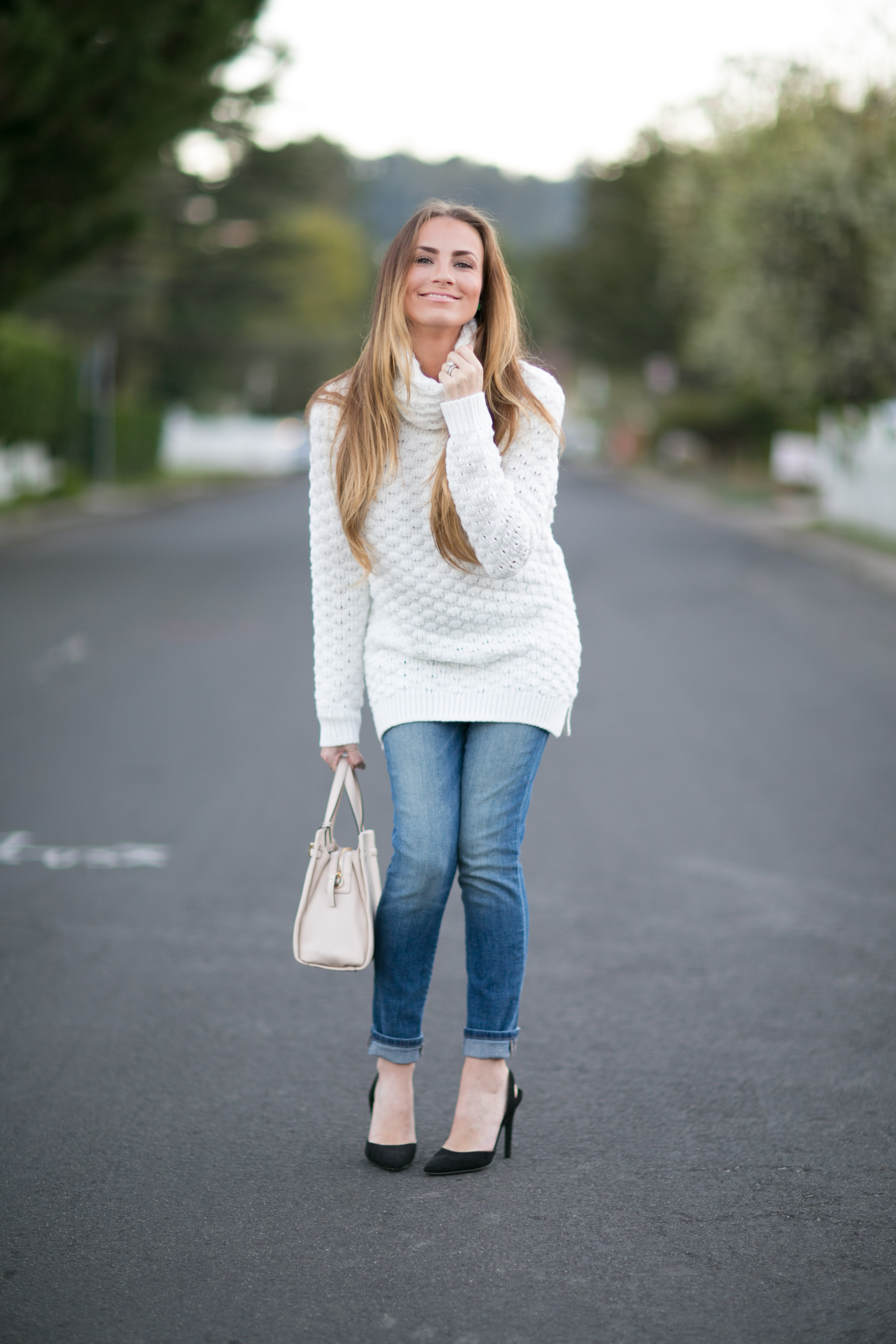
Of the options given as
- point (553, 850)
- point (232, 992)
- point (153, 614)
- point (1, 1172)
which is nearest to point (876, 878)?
point (553, 850)

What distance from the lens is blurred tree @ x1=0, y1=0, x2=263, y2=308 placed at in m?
17.4

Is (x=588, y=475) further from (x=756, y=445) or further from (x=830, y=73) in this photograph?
(x=830, y=73)

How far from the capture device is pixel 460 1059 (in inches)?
158

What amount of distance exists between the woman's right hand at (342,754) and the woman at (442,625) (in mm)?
103

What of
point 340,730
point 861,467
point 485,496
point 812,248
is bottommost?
point 861,467

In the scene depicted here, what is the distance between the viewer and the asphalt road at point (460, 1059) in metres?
2.82

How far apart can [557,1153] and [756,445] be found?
4354 cm

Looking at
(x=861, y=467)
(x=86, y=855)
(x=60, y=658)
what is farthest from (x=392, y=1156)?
(x=861, y=467)

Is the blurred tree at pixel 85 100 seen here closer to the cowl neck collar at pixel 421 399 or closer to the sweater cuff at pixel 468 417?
the cowl neck collar at pixel 421 399

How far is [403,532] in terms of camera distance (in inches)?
129

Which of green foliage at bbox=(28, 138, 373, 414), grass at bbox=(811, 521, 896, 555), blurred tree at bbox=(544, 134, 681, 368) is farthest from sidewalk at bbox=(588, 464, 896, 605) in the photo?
blurred tree at bbox=(544, 134, 681, 368)

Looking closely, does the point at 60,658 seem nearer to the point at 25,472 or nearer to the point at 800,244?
the point at 800,244

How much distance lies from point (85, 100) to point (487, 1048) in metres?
17.8

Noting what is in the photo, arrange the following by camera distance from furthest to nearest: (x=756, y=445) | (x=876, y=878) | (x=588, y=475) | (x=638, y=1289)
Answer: (x=588, y=475)
(x=756, y=445)
(x=876, y=878)
(x=638, y=1289)
